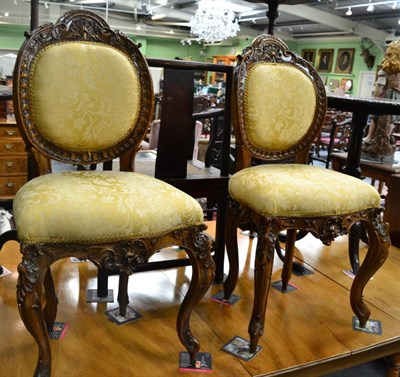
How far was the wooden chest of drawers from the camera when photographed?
4141mm

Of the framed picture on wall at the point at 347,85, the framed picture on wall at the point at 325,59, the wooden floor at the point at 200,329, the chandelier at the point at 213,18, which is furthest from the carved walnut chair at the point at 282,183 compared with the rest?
the framed picture on wall at the point at 325,59

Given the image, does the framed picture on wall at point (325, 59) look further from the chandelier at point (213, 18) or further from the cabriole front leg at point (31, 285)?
the cabriole front leg at point (31, 285)

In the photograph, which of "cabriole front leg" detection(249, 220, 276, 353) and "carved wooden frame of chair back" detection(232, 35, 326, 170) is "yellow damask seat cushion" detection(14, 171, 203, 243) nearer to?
"cabriole front leg" detection(249, 220, 276, 353)

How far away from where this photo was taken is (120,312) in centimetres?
164

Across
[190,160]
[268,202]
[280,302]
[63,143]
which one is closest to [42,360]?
[63,143]

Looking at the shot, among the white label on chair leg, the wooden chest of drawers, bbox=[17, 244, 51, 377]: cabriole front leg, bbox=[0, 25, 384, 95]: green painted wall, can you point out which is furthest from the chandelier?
bbox=[17, 244, 51, 377]: cabriole front leg

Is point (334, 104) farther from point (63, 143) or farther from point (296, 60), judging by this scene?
point (63, 143)

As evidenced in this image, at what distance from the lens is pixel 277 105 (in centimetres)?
168

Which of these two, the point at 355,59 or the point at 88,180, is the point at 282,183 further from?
the point at 355,59

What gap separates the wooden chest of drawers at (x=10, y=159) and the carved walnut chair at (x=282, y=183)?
3.07 m

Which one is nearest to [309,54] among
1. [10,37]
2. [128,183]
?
[10,37]

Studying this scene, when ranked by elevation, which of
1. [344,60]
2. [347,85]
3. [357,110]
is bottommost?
[357,110]

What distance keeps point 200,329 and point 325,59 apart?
1324cm

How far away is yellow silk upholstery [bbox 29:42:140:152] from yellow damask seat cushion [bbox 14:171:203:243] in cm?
19
